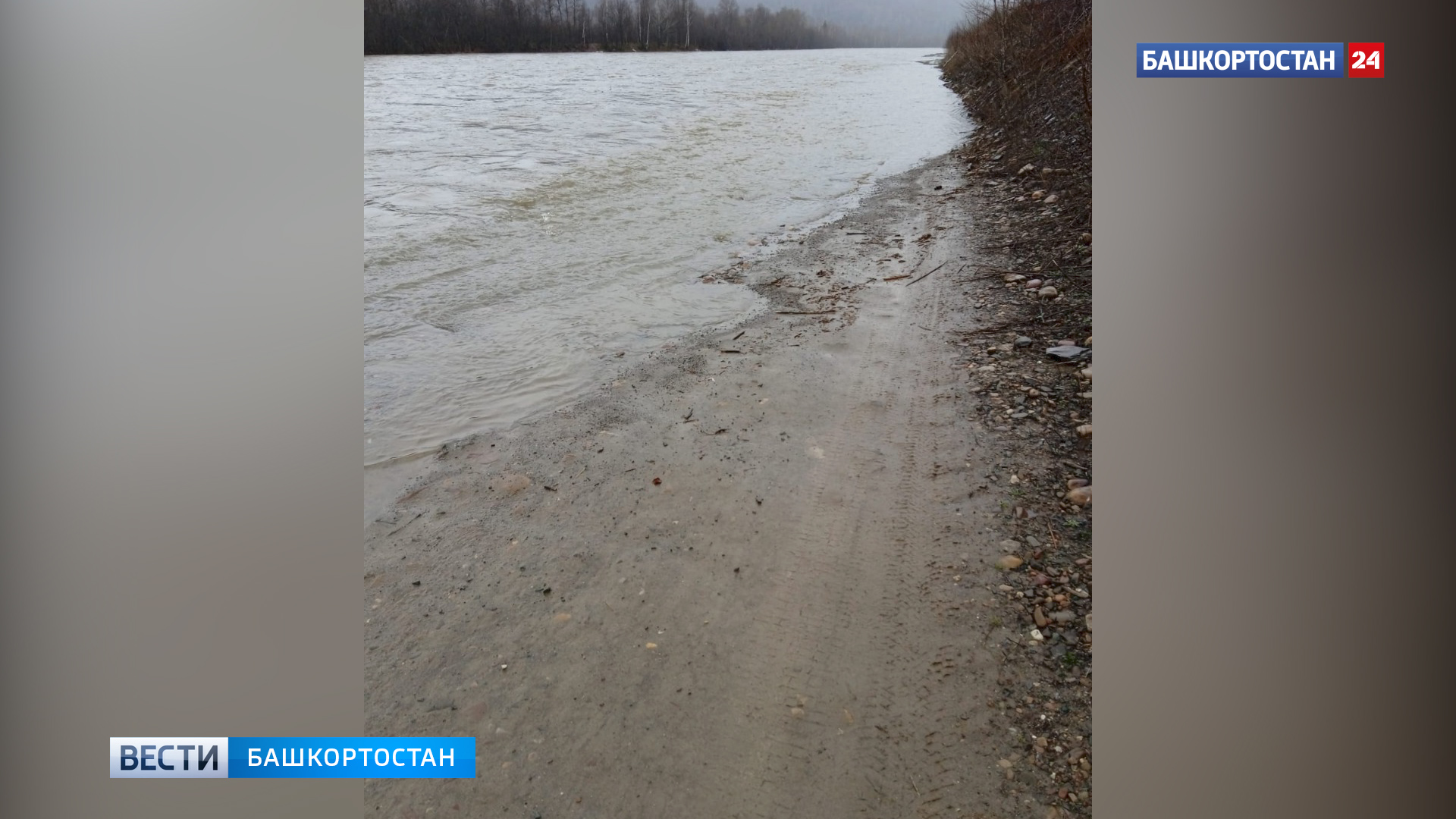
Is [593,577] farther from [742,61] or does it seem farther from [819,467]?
[742,61]

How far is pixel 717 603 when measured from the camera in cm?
163

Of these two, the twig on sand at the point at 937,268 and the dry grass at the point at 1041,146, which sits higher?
the dry grass at the point at 1041,146

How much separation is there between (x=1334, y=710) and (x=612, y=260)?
A: 330 cm

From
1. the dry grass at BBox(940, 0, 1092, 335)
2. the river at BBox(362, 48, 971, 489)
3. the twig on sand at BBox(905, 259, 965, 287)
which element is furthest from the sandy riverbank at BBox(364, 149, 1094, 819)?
the dry grass at BBox(940, 0, 1092, 335)

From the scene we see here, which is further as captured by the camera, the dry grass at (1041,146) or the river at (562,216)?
the dry grass at (1041,146)

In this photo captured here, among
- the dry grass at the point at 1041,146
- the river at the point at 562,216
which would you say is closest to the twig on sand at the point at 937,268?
the dry grass at the point at 1041,146

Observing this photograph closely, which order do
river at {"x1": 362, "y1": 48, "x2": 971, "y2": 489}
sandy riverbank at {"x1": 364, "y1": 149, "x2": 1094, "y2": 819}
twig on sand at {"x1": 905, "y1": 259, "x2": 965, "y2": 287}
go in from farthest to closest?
twig on sand at {"x1": 905, "y1": 259, "x2": 965, "y2": 287}
river at {"x1": 362, "y1": 48, "x2": 971, "y2": 489}
sandy riverbank at {"x1": 364, "y1": 149, "x2": 1094, "y2": 819}

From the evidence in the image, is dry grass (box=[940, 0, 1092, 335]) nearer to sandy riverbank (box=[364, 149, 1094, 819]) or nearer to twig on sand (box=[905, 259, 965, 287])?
twig on sand (box=[905, 259, 965, 287])

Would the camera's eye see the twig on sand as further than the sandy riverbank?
Yes

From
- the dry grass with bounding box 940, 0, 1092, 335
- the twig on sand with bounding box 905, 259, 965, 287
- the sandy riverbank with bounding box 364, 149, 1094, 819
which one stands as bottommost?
the sandy riverbank with bounding box 364, 149, 1094, 819

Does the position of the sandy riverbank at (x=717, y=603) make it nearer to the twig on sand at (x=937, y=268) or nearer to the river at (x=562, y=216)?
the river at (x=562, y=216)

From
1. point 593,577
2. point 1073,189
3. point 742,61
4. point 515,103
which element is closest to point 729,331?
point 593,577

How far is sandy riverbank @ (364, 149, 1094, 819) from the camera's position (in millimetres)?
1262

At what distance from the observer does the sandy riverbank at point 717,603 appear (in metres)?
1.26
